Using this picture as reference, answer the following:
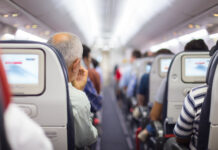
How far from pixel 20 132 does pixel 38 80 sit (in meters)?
0.82

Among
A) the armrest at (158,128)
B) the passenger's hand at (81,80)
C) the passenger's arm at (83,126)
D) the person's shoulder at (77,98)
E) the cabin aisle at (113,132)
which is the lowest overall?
the cabin aisle at (113,132)

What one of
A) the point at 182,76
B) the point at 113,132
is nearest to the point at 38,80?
the point at 182,76

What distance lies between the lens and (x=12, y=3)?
11.4 ft

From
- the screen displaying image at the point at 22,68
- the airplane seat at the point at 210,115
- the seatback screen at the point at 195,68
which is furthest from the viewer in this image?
the seatback screen at the point at 195,68

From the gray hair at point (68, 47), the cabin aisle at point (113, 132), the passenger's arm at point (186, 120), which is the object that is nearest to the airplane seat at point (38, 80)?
the gray hair at point (68, 47)

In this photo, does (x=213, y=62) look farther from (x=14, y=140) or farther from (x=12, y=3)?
(x=12, y=3)

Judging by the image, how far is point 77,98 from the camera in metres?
2.04

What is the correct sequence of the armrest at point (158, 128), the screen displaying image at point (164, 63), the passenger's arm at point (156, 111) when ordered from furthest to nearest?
the screen displaying image at point (164, 63), the passenger's arm at point (156, 111), the armrest at point (158, 128)

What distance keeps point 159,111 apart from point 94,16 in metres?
5.83

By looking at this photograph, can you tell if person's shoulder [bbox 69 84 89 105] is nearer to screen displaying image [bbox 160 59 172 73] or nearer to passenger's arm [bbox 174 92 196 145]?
passenger's arm [bbox 174 92 196 145]

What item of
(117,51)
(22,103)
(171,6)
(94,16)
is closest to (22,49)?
(22,103)

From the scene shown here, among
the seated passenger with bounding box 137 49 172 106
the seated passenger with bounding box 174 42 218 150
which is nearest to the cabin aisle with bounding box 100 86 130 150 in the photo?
the seated passenger with bounding box 137 49 172 106

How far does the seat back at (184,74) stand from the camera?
2857mm

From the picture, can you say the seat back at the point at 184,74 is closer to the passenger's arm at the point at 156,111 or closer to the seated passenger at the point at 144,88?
the passenger's arm at the point at 156,111
